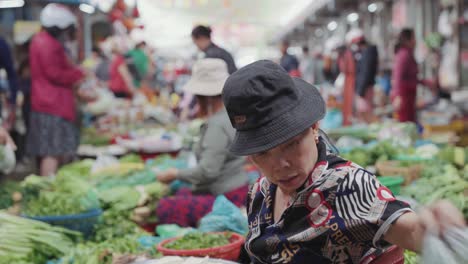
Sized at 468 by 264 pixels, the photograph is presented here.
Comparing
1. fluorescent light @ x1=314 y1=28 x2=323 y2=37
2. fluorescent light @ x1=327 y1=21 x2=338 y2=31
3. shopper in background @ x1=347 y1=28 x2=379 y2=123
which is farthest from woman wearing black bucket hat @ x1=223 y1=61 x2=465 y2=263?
fluorescent light @ x1=314 y1=28 x2=323 y2=37

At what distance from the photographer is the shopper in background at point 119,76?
12094mm

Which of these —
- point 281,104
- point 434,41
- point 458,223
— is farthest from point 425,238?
point 434,41

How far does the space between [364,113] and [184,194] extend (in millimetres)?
7175

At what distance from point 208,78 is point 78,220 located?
1.62 metres

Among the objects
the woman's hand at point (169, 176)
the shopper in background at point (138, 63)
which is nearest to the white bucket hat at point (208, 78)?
the woman's hand at point (169, 176)

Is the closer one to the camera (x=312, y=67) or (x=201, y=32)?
(x=201, y=32)

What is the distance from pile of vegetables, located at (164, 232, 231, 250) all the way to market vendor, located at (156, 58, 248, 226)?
88cm

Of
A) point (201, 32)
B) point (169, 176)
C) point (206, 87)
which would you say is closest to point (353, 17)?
point (201, 32)

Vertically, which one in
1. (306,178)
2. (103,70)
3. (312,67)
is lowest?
(312,67)

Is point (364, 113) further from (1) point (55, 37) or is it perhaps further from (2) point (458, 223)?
(2) point (458, 223)

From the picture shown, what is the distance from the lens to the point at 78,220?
14.2 ft

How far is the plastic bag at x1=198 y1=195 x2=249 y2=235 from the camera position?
404 centimetres

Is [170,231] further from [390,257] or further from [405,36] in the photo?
[405,36]

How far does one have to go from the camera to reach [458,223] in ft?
5.35
